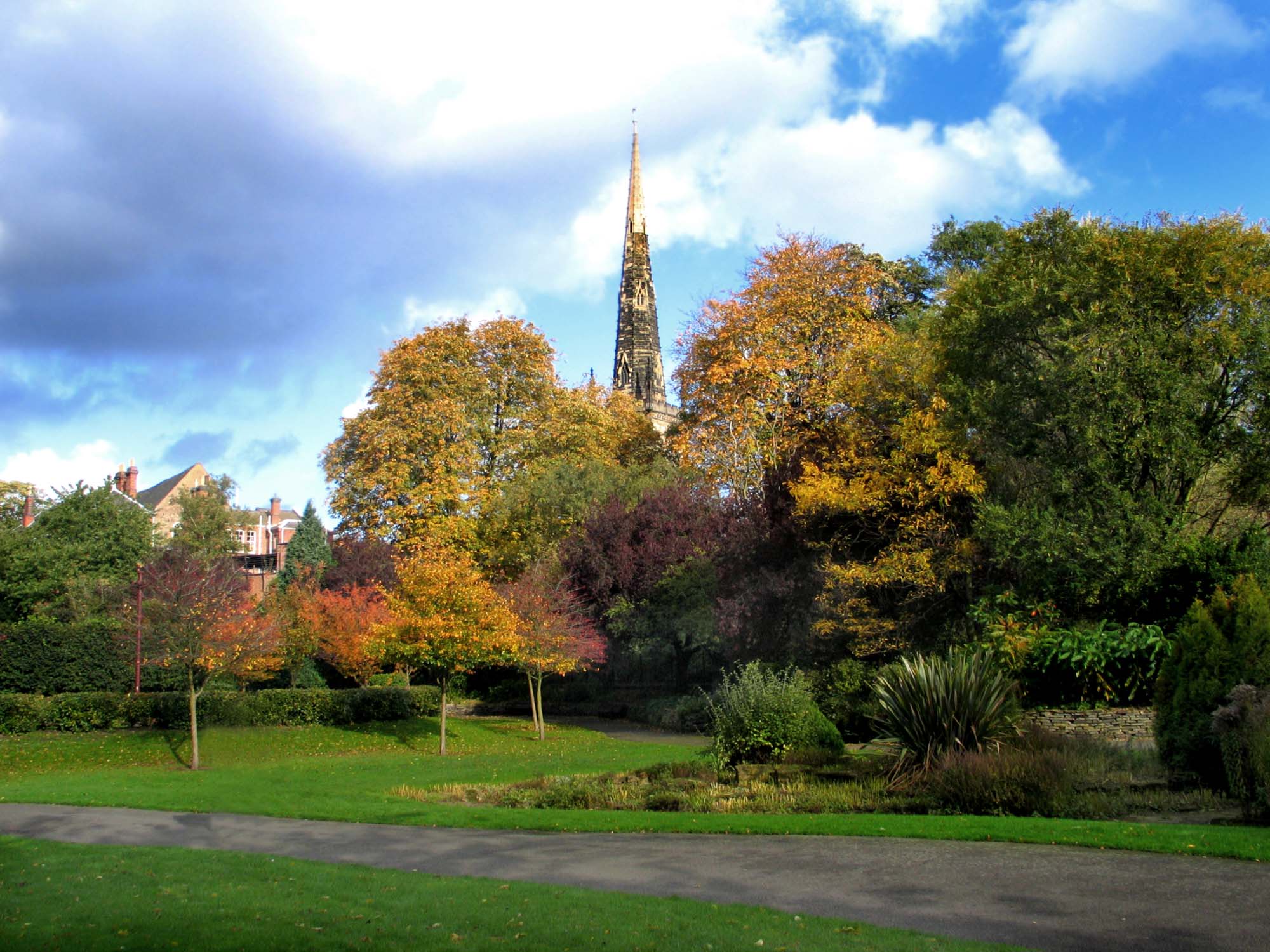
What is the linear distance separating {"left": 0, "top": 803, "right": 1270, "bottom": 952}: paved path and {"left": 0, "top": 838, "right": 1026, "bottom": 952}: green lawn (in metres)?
0.60

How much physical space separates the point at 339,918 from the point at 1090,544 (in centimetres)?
1734

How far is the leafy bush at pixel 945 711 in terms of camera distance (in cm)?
1441

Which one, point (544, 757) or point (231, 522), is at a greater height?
point (231, 522)

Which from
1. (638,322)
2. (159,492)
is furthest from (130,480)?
(638,322)

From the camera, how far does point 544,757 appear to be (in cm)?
2367

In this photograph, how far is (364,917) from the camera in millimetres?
7859

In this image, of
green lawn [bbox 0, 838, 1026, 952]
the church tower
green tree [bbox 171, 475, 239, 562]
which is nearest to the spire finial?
the church tower

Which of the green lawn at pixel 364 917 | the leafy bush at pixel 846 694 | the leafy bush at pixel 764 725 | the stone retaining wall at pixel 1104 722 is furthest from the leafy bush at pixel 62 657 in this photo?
the stone retaining wall at pixel 1104 722

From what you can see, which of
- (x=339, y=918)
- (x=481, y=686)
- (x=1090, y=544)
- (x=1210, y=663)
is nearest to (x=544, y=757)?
(x=1090, y=544)

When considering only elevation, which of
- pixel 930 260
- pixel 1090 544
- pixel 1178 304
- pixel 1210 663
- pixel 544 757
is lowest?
pixel 544 757

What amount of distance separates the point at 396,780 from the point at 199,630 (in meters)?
7.05

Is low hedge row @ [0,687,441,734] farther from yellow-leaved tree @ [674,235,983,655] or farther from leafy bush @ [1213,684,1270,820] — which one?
leafy bush @ [1213,684,1270,820]

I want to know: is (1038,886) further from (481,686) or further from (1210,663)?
(481,686)

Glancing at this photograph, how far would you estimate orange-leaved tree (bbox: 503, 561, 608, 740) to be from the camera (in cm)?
2889
